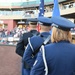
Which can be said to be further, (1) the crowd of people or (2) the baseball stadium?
(2) the baseball stadium

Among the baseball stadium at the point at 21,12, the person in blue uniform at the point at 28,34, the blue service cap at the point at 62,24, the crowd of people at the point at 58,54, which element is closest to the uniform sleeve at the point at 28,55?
the person in blue uniform at the point at 28,34

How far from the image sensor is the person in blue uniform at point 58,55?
264 centimetres

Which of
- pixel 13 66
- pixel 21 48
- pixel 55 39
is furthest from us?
pixel 13 66

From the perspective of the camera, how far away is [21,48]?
4.77m

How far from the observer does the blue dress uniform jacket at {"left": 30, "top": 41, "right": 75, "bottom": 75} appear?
8.72 ft

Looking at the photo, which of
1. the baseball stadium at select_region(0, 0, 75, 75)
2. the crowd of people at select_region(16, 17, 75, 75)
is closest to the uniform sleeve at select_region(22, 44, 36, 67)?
the crowd of people at select_region(16, 17, 75, 75)

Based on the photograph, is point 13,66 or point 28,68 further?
point 13,66

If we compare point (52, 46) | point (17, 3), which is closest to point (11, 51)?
point (52, 46)

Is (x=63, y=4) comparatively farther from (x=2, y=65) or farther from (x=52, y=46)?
(x=52, y=46)

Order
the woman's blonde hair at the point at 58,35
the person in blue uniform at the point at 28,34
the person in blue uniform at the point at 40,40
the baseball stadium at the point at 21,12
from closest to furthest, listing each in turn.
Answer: the woman's blonde hair at the point at 58,35
the person in blue uniform at the point at 40,40
the person in blue uniform at the point at 28,34
the baseball stadium at the point at 21,12

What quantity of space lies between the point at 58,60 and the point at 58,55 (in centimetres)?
5

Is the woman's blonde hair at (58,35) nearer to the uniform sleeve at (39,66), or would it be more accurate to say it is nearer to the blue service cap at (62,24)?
the blue service cap at (62,24)

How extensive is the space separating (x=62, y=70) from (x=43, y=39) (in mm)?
1154

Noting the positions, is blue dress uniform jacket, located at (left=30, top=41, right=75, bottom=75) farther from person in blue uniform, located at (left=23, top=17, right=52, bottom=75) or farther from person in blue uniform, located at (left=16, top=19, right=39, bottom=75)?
person in blue uniform, located at (left=16, top=19, right=39, bottom=75)
